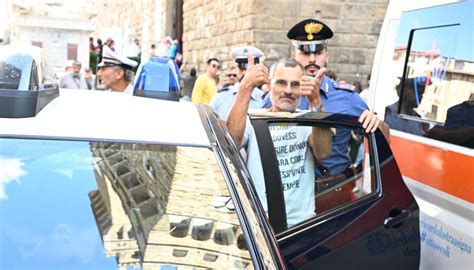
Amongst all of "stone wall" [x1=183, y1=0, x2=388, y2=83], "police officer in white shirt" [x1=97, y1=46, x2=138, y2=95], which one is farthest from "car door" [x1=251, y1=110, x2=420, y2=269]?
"stone wall" [x1=183, y1=0, x2=388, y2=83]

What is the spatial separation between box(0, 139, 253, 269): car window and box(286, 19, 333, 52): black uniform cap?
7.87ft

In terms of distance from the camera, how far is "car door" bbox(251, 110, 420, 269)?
9.93ft

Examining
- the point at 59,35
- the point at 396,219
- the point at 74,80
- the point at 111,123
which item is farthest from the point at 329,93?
the point at 59,35

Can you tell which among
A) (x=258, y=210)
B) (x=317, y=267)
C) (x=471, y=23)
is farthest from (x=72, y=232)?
(x=471, y=23)

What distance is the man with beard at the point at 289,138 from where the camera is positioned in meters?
3.14

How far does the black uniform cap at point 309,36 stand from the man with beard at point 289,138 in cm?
83

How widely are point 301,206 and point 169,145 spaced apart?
1.28m

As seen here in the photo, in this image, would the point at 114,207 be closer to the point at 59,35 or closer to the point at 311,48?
the point at 311,48

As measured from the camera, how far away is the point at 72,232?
6.26 ft

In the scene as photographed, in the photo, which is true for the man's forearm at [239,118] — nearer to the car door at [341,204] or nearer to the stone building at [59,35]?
the car door at [341,204]

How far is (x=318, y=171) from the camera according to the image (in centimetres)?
344

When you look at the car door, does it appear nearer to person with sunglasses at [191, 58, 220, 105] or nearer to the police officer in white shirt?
the police officer in white shirt

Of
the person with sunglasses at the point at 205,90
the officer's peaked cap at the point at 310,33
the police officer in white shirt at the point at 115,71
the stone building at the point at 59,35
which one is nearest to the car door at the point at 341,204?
the officer's peaked cap at the point at 310,33

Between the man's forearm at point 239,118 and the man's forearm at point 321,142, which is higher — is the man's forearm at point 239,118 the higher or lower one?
the higher one
